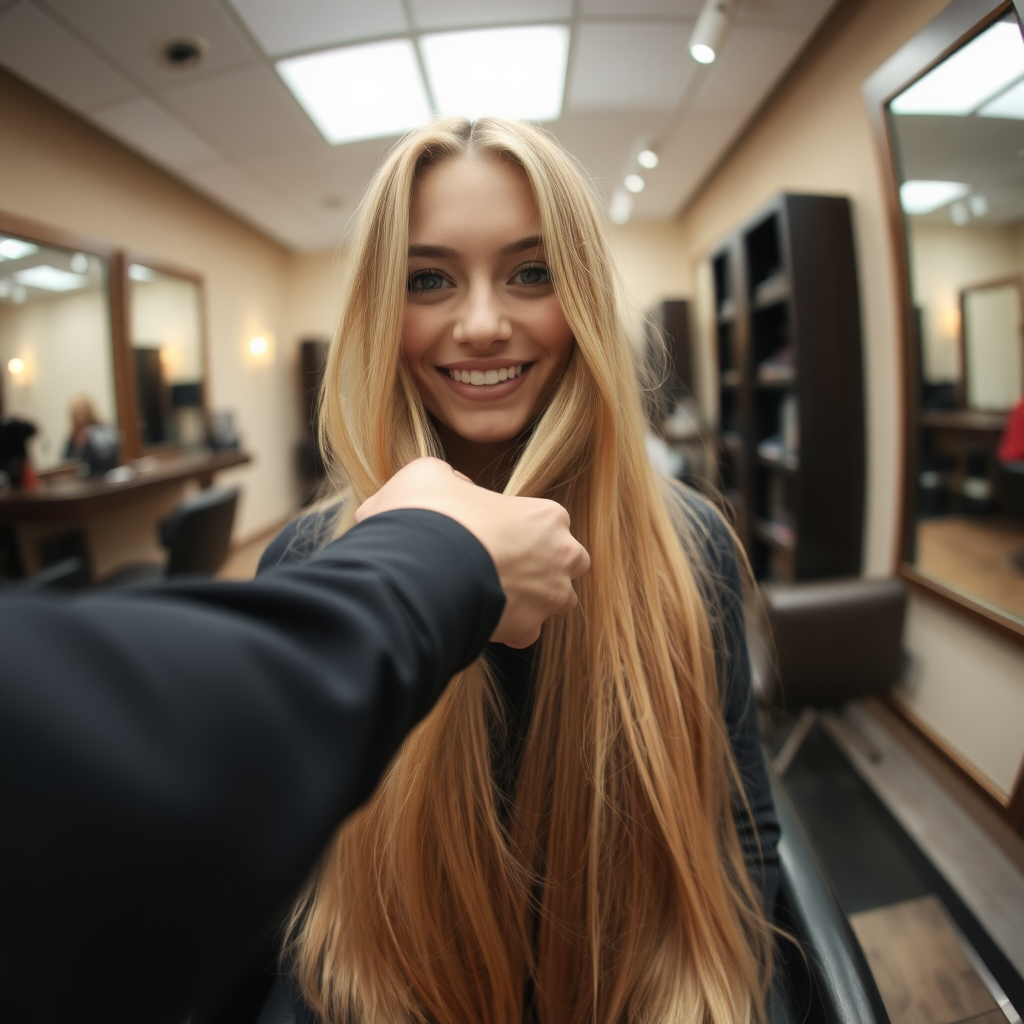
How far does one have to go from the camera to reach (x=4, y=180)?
54cm

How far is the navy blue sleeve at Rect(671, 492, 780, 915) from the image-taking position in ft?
2.37

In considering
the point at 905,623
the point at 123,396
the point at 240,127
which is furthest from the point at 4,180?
the point at 905,623

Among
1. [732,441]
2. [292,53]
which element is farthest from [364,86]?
[732,441]

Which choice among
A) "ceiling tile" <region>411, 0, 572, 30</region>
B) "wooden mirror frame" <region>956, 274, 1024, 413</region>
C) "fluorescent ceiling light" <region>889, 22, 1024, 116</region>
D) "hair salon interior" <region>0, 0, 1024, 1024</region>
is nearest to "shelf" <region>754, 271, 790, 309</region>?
"hair salon interior" <region>0, 0, 1024, 1024</region>

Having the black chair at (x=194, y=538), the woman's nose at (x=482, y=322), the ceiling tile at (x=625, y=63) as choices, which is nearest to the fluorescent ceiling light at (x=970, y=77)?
the ceiling tile at (x=625, y=63)

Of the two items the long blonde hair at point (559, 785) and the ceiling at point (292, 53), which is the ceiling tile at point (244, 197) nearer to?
the ceiling at point (292, 53)

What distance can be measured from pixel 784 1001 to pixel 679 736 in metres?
0.33

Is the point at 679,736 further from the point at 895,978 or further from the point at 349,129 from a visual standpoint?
the point at 349,129

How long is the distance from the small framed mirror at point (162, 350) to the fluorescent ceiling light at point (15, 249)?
19 centimetres

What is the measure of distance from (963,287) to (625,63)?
0.69 meters

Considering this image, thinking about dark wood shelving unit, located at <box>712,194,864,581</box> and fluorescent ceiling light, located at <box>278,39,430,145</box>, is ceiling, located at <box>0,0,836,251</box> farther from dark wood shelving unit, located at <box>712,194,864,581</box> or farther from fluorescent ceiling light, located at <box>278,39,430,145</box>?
dark wood shelving unit, located at <box>712,194,864,581</box>

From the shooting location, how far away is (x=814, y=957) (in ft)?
1.96

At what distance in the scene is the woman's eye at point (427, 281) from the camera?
2.19ft

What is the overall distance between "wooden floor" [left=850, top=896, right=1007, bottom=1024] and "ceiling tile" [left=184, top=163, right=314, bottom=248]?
1.66 metres
